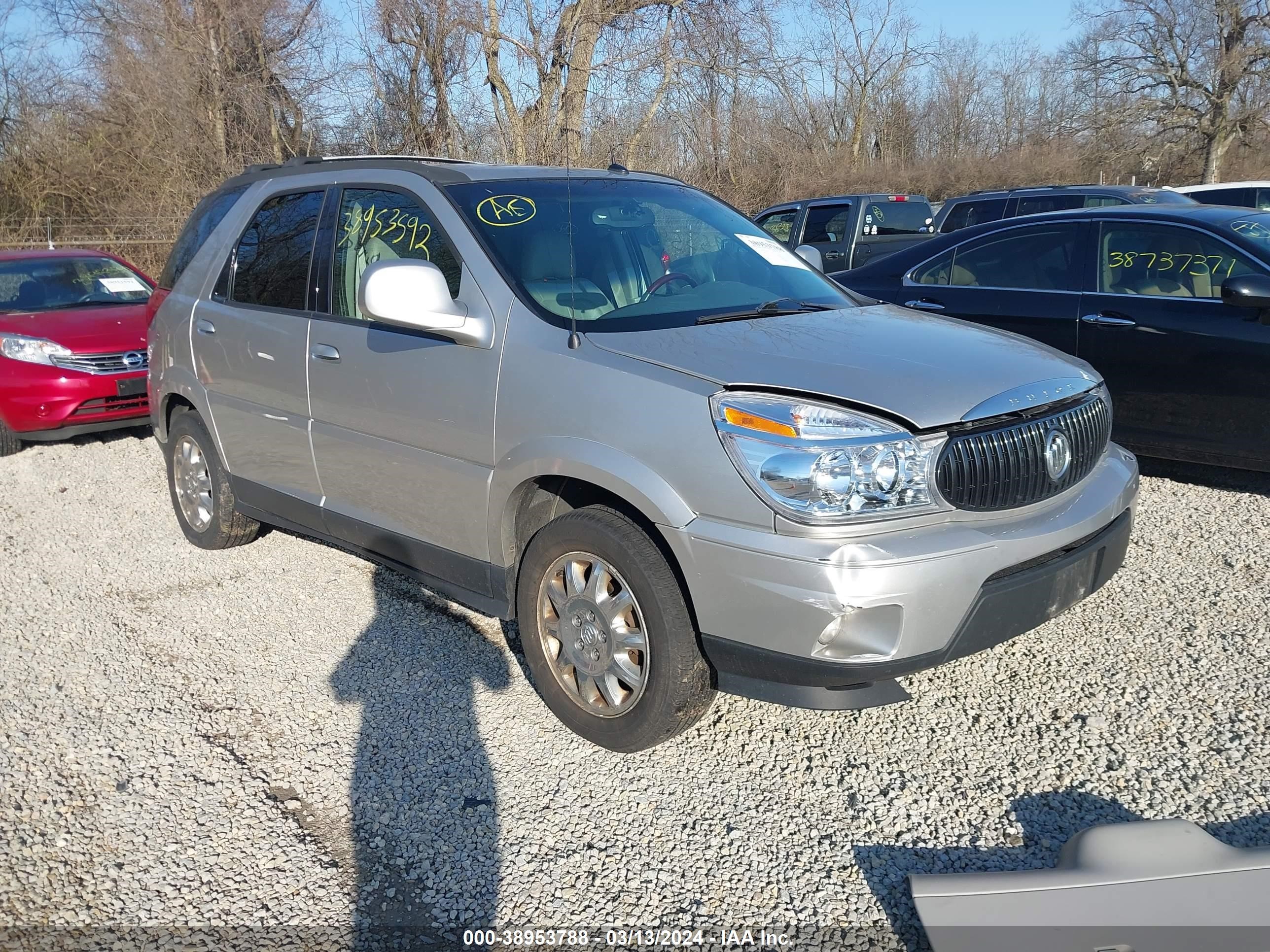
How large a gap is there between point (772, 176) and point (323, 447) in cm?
1890

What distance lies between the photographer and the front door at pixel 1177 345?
5.36m

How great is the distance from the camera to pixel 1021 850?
2867 mm

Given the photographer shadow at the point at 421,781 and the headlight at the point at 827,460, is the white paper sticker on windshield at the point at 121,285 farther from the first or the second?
the headlight at the point at 827,460

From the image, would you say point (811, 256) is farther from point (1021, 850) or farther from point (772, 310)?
point (1021, 850)

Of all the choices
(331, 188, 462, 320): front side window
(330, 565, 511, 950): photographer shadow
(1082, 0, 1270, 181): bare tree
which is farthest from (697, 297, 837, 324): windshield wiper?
(1082, 0, 1270, 181): bare tree

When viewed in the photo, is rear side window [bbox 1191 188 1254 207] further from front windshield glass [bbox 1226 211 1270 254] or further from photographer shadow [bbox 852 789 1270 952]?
photographer shadow [bbox 852 789 1270 952]

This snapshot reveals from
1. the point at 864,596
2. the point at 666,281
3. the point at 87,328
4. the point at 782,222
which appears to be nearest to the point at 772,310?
the point at 666,281

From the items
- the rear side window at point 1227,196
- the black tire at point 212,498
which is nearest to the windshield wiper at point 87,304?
the black tire at point 212,498

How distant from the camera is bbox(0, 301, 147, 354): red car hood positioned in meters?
7.98

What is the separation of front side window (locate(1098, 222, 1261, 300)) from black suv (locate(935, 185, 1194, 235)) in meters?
5.82

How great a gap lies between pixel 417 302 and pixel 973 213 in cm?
1136

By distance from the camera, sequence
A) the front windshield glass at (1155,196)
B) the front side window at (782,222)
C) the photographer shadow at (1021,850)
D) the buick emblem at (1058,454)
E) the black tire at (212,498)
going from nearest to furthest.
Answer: the photographer shadow at (1021,850)
the buick emblem at (1058,454)
the black tire at (212,498)
the front windshield glass at (1155,196)
the front side window at (782,222)

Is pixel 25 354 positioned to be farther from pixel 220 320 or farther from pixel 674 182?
pixel 674 182

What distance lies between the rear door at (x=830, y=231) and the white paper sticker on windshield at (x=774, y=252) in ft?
30.8
